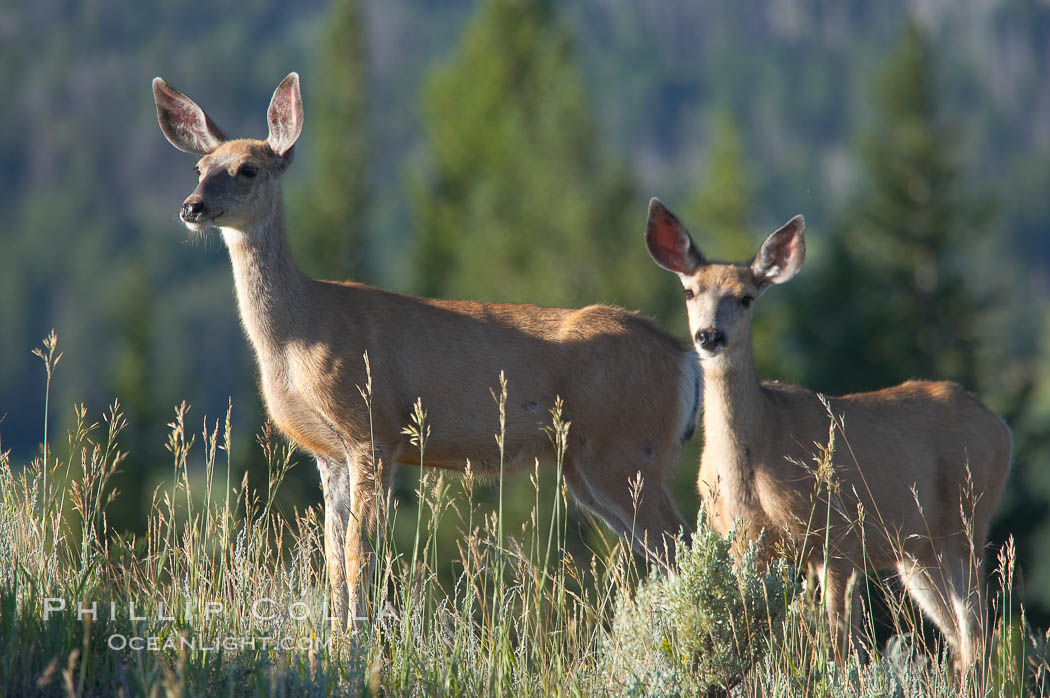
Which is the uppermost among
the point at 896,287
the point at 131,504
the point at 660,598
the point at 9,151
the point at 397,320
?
the point at 9,151

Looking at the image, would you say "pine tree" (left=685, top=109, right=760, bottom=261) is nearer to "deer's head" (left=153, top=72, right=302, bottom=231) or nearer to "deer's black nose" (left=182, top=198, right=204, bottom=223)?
"deer's head" (left=153, top=72, right=302, bottom=231)

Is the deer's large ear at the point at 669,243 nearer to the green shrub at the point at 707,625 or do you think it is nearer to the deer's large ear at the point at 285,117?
the deer's large ear at the point at 285,117

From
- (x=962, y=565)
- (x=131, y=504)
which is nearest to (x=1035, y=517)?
(x=962, y=565)

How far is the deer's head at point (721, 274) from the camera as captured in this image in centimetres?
695

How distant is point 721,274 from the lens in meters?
7.23

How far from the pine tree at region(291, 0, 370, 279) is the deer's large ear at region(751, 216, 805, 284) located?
31.4 m

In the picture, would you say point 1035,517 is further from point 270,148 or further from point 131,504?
point 131,504

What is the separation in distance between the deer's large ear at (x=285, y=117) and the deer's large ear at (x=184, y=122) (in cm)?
40

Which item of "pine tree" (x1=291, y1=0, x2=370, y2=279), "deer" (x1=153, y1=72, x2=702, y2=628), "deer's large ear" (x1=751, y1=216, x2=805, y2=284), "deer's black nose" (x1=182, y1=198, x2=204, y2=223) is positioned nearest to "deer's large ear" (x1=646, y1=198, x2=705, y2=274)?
"deer's large ear" (x1=751, y1=216, x2=805, y2=284)

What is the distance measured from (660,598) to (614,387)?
2059 mm

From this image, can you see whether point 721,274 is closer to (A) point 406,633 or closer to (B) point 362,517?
(B) point 362,517

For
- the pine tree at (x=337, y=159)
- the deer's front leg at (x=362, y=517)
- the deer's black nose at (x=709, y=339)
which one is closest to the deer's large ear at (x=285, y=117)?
the deer's front leg at (x=362, y=517)

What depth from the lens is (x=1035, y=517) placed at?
2262cm

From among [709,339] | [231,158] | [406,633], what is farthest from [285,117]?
[406,633]
